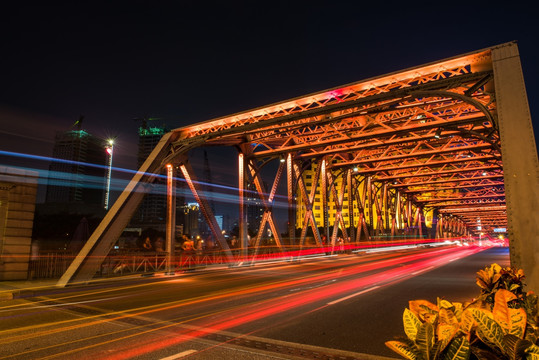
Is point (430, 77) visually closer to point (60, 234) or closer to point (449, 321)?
point (449, 321)

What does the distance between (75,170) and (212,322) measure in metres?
148

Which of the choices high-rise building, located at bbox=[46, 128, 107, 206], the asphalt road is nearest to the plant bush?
the asphalt road

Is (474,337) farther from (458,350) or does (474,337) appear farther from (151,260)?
(151,260)

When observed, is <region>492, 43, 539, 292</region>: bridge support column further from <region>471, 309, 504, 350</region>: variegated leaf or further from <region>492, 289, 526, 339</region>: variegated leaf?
<region>471, 309, 504, 350</region>: variegated leaf

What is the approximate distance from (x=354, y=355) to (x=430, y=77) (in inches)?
503

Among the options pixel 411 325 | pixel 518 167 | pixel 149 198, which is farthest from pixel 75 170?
pixel 411 325

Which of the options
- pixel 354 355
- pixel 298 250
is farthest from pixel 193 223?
pixel 354 355

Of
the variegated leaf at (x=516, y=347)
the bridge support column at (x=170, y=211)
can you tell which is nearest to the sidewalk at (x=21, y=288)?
the bridge support column at (x=170, y=211)

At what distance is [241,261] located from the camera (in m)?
22.0

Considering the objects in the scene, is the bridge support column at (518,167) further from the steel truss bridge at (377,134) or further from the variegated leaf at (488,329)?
the variegated leaf at (488,329)

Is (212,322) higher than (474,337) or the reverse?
the reverse

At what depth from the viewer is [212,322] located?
21.0ft

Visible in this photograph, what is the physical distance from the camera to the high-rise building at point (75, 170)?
130 m

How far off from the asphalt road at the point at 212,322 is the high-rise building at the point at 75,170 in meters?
130
